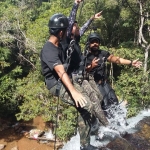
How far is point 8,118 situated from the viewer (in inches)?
536

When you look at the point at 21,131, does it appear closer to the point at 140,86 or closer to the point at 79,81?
the point at 140,86

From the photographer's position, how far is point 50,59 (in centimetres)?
273

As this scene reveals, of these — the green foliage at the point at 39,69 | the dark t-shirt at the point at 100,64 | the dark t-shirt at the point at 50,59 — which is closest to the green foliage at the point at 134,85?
the green foliage at the point at 39,69

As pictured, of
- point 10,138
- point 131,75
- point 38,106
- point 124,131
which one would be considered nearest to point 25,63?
point 10,138

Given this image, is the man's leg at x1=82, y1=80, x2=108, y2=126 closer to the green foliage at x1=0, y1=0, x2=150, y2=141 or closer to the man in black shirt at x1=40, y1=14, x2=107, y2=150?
the man in black shirt at x1=40, y1=14, x2=107, y2=150

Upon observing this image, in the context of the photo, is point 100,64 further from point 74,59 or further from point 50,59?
point 50,59

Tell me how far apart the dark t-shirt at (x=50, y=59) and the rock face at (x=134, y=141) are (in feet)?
4.68

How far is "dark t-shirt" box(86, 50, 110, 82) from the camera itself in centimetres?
413

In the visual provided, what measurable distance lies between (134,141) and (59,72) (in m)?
2.02

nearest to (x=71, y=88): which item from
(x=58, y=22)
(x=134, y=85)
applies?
(x=58, y=22)

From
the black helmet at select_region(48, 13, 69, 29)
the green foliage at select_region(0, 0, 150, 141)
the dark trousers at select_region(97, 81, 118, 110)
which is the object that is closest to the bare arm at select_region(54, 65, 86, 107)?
the black helmet at select_region(48, 13, 69, 29)

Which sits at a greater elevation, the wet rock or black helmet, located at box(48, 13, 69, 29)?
black helmet, located at box(48, 13, 69, 29)

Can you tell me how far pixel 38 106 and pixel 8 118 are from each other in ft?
14.5

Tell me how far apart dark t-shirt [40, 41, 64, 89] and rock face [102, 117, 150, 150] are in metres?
1.43
